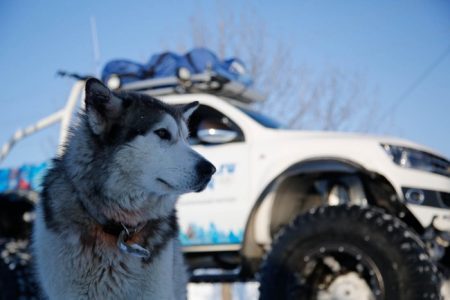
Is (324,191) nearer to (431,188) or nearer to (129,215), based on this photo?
(431,188)

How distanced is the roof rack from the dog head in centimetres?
359

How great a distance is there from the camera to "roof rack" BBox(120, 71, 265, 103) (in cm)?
738

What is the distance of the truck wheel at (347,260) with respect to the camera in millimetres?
5184

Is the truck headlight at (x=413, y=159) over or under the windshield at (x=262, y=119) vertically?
under

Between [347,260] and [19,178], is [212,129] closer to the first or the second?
[347,260]

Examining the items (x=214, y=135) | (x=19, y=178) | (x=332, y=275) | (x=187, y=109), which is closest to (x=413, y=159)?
(x=332, y=275)

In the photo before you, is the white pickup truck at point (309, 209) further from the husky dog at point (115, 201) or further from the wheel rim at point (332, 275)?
the husky dog at point (115, 201)

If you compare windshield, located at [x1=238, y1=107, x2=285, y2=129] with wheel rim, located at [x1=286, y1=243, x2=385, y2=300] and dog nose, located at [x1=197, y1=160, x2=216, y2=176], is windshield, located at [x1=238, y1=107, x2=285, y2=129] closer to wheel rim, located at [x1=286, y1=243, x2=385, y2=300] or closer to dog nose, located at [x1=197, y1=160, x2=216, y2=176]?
wheel rim, located at [x1=286, y1=243, x2=385, y2=300]

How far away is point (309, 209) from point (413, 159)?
3.74ft

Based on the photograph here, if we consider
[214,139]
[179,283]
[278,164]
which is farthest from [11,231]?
[179,283]

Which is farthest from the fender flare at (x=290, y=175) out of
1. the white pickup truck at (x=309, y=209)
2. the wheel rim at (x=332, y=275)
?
the wheel rim at (x=332, y=275)

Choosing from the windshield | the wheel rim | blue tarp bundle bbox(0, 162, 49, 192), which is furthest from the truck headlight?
blue tarp bundle bbox(0, 162, 49, 192)

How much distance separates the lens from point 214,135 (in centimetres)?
652

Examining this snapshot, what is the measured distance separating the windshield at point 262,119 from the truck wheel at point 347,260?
5.42ft
